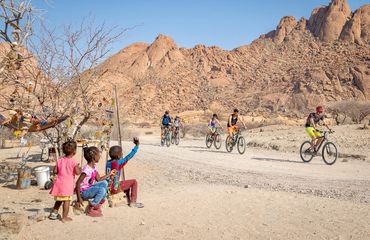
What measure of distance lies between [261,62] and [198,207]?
85.4 meters

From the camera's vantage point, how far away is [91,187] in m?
6.55

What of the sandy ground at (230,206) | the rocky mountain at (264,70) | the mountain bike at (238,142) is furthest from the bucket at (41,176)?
the rocky mountain at (264,70)

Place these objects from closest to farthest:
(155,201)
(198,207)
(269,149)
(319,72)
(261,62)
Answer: (198,207)
(155,201)
(269,149)
(319,72)
(261,62)

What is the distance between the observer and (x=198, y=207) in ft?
23.0

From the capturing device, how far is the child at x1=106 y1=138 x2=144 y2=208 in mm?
6887

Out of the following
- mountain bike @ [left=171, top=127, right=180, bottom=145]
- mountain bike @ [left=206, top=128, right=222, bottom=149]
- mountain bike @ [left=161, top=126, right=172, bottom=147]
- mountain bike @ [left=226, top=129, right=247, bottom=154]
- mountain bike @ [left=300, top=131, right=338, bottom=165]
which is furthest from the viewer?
mountain bike @ [left=171, top=127, right=180, bottom=145]

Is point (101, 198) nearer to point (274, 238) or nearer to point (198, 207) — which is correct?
point (198, 207)

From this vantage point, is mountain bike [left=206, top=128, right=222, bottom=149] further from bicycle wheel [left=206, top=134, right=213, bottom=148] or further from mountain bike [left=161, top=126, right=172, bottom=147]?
mountain bike [left=161, top=126, right=172, bottom=147]

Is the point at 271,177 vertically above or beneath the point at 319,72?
beneath

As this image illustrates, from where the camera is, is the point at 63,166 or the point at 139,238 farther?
the point at 63,166

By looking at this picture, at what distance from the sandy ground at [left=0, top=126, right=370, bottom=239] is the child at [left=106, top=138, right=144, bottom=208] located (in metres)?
0.34

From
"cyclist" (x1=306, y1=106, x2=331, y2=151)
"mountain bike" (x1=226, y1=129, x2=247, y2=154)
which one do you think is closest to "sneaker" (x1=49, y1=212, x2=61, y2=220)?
"cyclist" (x1=306, y1=106, x2=331, y2=151)

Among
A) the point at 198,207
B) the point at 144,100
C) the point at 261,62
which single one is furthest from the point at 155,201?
the point at 261,62

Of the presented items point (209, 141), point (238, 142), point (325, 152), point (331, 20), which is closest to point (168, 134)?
point (209, 141)
